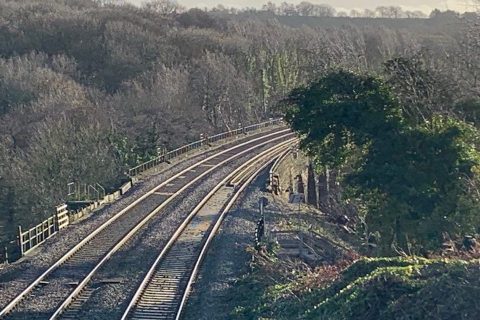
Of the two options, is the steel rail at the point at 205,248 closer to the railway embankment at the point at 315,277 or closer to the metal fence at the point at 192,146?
the railway embankment at the point at 315,277

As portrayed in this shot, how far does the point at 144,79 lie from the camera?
72.1 m

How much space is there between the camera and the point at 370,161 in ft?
74.7

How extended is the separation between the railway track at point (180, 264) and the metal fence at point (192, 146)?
6.49 meters

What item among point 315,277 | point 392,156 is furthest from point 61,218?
point 315,277

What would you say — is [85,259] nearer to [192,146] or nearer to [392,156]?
[392,156]

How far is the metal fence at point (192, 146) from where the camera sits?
40119 millimetres

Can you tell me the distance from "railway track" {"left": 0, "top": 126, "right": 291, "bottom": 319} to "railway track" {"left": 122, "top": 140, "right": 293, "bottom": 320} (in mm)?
1502

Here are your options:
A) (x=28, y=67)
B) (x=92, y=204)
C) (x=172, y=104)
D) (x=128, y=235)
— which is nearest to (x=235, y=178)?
(x=92, y=204)

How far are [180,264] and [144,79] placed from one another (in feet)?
172

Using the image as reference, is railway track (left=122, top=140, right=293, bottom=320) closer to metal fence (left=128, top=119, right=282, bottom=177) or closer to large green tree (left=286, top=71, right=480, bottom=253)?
large green tree (left=286, top=71, right=480, bottom=253)

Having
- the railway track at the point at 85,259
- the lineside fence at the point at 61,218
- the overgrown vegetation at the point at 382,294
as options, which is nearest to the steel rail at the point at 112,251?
the railway track at the point at 85,259

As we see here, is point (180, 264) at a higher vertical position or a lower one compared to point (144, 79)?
lower

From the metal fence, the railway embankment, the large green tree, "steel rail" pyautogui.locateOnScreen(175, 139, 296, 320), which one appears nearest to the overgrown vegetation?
the railway embankment

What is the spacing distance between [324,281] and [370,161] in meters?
7.71
